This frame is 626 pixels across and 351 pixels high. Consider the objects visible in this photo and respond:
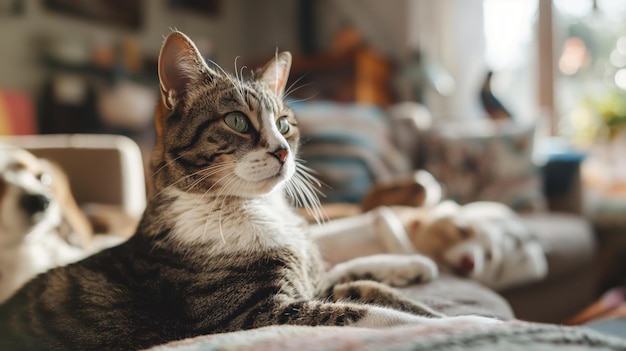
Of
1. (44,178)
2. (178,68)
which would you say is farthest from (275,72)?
(44,178)

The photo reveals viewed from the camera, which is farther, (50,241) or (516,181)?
(516,181)

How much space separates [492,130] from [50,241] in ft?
7.04

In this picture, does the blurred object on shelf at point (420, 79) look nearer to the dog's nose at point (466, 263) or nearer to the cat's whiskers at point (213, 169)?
the dog's nose at point (466, 263)

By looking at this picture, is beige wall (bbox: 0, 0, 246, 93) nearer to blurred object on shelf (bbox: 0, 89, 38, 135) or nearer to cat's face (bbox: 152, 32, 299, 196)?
blurred object on shelf (bbox: 0, 89, 38, 135)

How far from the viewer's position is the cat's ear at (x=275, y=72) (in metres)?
1.09

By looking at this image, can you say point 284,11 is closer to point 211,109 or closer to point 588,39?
point 588,39

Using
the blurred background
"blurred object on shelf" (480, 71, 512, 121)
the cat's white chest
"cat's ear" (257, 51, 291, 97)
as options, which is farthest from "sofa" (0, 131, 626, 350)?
the blurred background

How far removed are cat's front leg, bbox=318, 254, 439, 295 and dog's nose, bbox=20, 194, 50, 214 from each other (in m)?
0.80

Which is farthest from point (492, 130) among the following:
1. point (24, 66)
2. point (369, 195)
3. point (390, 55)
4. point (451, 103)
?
point (24, 66)

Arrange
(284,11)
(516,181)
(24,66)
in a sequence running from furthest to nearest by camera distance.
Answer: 1. (284,11)
2. (24,66)
3. (516,181)

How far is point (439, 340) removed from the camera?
0.53 m

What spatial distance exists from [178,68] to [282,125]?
0.78 ft

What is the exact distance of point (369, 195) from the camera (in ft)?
6.73

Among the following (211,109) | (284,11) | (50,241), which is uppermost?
(284,11)
